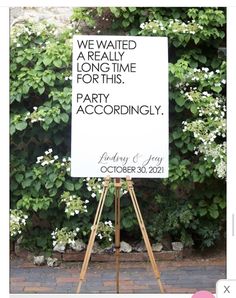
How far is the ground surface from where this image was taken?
4270mm

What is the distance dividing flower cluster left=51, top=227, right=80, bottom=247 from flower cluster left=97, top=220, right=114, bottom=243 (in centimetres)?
13

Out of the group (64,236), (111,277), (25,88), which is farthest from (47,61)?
(111,277)

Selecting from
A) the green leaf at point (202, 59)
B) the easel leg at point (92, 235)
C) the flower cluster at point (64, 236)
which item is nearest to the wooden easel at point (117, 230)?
the easel leg at point (92, 235)

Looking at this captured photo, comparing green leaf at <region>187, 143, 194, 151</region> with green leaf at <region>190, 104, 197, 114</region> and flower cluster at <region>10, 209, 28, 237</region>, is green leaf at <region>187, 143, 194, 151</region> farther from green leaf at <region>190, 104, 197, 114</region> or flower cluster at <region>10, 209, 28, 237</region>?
flower cluster at <region>10, 209, 28, 237</region>

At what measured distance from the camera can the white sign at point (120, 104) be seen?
412 cm

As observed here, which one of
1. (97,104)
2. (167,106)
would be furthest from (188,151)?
(97,104)

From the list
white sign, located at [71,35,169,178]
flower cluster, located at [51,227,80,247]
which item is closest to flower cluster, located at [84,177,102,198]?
white sign, located at [71,35,169,178]

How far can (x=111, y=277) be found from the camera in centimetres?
431

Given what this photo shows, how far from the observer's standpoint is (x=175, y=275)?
4.34 m

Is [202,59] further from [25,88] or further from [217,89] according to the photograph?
[25,88]

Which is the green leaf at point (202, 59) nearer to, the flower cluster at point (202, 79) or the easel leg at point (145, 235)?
the flower cluster at point (202, 79)
